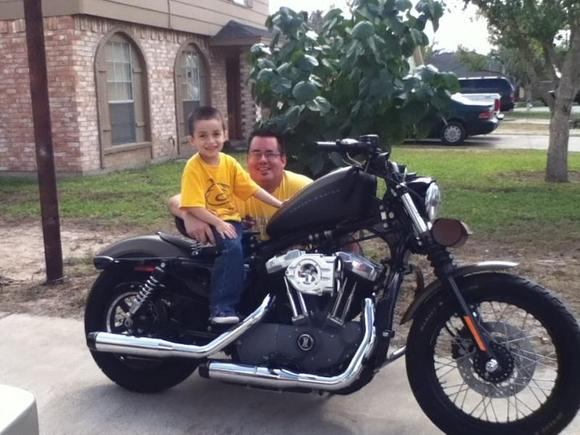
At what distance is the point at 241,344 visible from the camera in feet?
11.5

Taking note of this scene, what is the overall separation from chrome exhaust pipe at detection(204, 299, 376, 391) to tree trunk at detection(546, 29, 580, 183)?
8.79m

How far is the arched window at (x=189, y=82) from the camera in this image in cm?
1571

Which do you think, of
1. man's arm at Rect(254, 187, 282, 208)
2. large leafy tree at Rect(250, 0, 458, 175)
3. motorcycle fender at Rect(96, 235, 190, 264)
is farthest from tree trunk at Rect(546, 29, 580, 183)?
motorcycle fender at Rect(96, 235, 190, 264)

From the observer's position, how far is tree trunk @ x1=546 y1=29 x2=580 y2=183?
10.8 metres

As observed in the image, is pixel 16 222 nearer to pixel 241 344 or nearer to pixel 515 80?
pixel 241 344

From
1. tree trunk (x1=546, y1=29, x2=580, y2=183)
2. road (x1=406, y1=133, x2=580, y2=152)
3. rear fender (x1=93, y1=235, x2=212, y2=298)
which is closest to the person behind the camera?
rear fender (x1=93, y1=235, x2=212, y2=298)

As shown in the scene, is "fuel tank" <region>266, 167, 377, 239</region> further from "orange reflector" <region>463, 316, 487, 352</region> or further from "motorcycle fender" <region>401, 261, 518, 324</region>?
"orange reflector" <region>463, 316, 487, 352</region>

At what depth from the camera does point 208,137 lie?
3598mm

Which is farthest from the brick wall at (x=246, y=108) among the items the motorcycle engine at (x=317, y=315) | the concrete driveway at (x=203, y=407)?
the motorcycle engine at (x=317, y=315)

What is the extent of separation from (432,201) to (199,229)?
115 centimetres

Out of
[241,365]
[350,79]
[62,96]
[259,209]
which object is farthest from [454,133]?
[241,365]

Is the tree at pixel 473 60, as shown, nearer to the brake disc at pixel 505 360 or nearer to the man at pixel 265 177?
the man at pixel 265 177

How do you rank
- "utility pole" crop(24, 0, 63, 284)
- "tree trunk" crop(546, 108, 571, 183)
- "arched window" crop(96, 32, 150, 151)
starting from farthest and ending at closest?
"arched window" crop(96, 32, 150, 151)
"tree trunk" crop(546, 108, 571, 183)
"utility pole" crop(24, 0, 63, 284)

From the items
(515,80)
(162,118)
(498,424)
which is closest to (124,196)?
(162,118)
